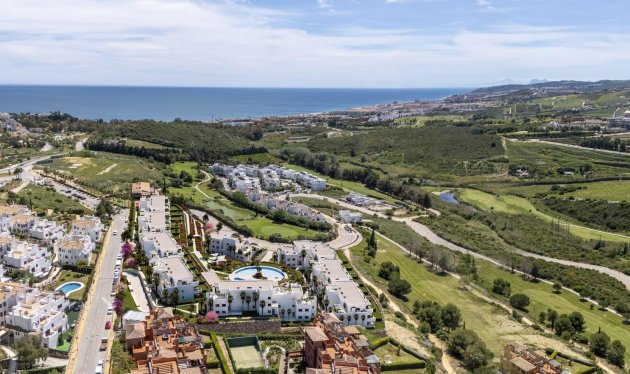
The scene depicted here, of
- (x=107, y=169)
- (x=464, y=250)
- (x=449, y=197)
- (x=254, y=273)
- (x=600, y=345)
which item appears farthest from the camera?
(x=449, y=197)

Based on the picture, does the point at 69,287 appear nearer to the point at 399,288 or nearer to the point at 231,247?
the point at 231,247

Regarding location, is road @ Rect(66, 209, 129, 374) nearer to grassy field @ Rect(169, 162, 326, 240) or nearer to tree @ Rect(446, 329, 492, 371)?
grassy field @ Rect(169, 162, 326, 240)

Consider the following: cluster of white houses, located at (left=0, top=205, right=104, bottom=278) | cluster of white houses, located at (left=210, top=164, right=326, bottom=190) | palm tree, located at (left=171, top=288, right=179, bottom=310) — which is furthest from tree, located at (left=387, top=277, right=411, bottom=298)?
cluster of white houses, located at (left=210, top=164, right=326, bottom=190)

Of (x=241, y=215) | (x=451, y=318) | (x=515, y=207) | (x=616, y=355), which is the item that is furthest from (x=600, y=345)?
(x=515, y=207)

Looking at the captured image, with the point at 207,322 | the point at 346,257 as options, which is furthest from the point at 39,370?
→ the point at 346,257

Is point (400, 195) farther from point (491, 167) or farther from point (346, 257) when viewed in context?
point (346, 257)

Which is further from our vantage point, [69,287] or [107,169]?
[107,169]

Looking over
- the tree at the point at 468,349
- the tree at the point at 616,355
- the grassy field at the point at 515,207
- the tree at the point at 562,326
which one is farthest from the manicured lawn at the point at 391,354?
the grassy field at the point at 515,207
